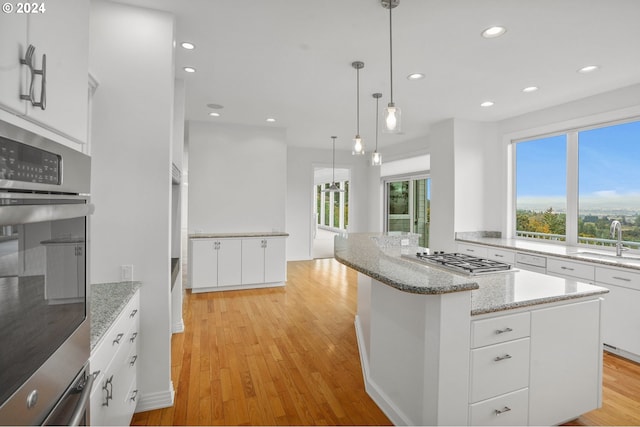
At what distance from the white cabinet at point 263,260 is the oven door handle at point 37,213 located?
169 inches

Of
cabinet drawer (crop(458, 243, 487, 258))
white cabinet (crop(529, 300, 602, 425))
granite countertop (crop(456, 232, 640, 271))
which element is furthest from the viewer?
cabinet drawer (crop(458, 243, 487, 258))

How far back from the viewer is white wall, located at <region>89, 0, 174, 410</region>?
1987 mm

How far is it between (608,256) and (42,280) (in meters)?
4.58

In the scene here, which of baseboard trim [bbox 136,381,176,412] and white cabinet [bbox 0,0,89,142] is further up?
white cabinet [bbox 0,0,89,142]

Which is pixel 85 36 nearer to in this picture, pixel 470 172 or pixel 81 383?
pixel 81 383

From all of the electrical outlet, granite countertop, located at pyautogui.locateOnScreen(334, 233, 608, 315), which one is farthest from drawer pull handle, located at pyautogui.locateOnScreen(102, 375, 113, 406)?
granite countertop, located at pyautogui.locateOnScreen(334, 233, 608, 315)

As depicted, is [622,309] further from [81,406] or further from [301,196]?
[301,196]

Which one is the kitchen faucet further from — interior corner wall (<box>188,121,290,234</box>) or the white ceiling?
interior corner wall (<box>188,121,290,234</box>)

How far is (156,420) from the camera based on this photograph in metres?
2.03

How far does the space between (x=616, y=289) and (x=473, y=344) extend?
249 cm

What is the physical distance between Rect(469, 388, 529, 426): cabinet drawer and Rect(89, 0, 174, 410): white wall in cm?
193

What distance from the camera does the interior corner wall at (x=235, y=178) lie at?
5.16 m

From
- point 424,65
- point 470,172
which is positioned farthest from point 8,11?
point 470,172

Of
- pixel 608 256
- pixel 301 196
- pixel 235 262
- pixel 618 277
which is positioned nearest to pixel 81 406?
pixel 618 277
